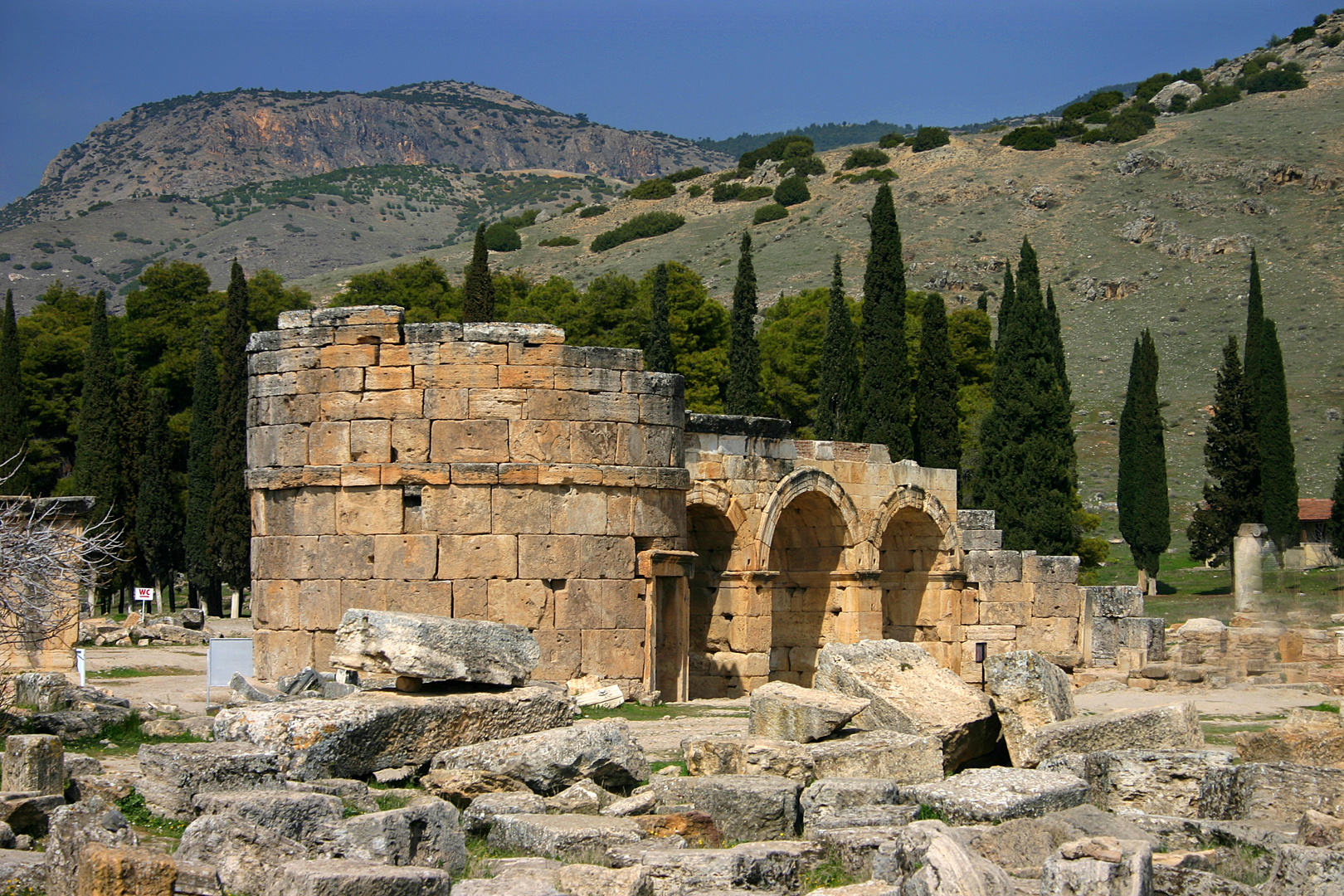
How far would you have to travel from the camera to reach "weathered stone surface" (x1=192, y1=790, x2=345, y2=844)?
754 centimetres

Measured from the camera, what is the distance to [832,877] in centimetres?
Result: 773

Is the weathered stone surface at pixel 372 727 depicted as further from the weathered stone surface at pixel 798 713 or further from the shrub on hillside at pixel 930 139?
the shrub on hillside at pixel 930 139

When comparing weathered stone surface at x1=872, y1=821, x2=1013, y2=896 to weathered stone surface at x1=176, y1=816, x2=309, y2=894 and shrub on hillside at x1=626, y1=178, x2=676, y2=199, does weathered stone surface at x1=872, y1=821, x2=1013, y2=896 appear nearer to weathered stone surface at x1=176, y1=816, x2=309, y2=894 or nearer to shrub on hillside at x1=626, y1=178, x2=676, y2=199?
weathered stone surface at x1=176, y1=816, x2=309, y2=894

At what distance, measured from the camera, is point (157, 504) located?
1435 inches

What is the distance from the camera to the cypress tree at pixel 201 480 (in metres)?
35.5

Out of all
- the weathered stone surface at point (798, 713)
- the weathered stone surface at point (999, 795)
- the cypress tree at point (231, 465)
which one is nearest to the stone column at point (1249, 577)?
the weathered stone surface at point (798, 713)

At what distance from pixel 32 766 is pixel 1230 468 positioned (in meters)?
38.3

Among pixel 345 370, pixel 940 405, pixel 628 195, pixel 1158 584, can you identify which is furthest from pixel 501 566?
pixel 628 195

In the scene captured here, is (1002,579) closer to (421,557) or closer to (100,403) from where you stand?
(421,557)

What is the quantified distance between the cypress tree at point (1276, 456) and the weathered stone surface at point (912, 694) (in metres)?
30.0

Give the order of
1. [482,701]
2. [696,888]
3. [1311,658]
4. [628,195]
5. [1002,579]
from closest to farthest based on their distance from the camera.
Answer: [696,888] < [482,701] < [1311,658] < [1002,579] < [628,195]

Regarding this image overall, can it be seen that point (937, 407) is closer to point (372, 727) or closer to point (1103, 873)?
point (372, 727)

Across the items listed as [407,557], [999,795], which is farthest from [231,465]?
[999,795]

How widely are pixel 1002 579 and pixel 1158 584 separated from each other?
21.8m
